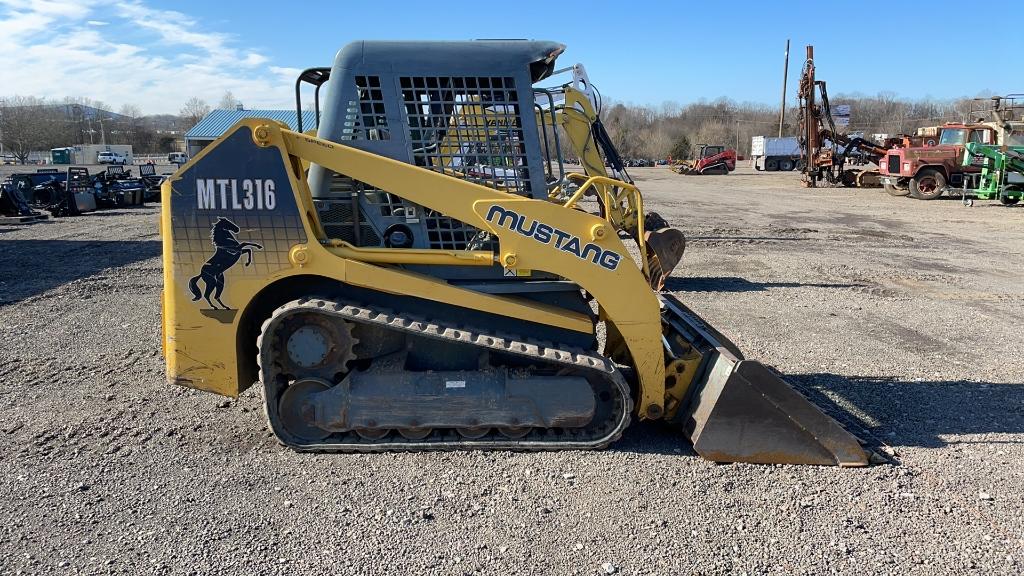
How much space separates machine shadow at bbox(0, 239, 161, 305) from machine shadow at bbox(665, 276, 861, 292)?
900cm

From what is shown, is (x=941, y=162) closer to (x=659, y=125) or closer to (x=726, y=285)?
(x=726, y=285)

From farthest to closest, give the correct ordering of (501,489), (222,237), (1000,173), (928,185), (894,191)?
(894,191) < (928,185) < (1000,173) < (222,237) < (501,489)

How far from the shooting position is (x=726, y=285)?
1045cm

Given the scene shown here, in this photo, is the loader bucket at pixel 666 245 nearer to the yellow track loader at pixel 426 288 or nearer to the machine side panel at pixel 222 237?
the yellow track loader at pixel 426 288

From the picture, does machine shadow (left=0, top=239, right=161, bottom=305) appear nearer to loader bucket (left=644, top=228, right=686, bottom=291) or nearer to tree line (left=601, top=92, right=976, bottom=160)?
loader bucket (left=644, top=228, right=686, bottom=291)

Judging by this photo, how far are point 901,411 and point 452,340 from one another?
11.5 ft

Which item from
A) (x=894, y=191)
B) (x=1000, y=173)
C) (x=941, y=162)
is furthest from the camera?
(x=894, y=191)

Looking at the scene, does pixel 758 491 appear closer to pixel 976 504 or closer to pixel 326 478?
pixel 976 504

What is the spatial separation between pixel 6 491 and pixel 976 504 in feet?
17.9

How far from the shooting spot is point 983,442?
15.6 feet

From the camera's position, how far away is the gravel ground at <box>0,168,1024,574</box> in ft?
11.1

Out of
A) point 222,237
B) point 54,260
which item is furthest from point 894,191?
point 222,237

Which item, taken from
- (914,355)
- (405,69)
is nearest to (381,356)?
(405,69)

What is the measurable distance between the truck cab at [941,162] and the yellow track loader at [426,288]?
26522mm
